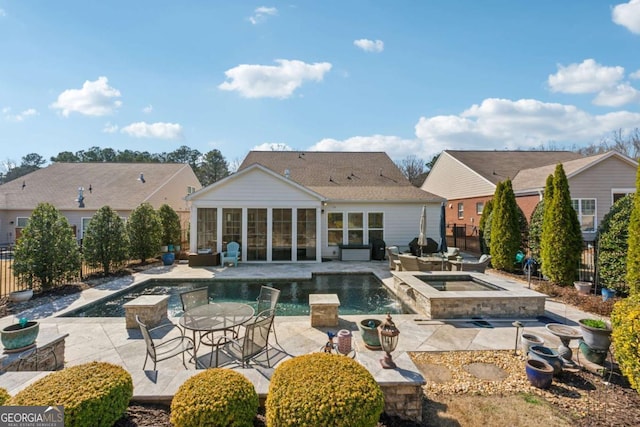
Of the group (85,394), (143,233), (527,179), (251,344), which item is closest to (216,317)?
(251,344)

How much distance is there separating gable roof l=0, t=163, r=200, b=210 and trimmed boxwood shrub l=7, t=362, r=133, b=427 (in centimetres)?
1941

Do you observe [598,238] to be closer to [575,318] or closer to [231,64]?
[575,318]

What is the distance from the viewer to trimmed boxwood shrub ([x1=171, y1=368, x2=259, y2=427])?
241 centimetres

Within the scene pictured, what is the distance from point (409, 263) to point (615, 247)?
18.7 feet

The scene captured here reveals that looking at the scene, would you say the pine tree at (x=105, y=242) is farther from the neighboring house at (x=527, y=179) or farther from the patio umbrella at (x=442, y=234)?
the neighboring house at (x=527, y=179)

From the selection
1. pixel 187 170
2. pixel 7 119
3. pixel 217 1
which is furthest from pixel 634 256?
pixel 187 170

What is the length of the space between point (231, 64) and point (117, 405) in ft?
42.3

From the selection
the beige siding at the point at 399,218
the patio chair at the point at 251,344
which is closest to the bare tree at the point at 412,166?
the beige siding at the point at 399,218

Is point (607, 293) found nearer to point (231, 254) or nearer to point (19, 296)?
point (231, 254)

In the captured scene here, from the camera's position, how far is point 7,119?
11273 mm

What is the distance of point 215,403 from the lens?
2.45 metres

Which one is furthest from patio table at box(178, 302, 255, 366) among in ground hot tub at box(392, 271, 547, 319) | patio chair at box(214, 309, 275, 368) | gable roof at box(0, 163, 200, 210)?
gable roof at box(0, 163, 200, 210)

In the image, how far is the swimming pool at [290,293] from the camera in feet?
24.9

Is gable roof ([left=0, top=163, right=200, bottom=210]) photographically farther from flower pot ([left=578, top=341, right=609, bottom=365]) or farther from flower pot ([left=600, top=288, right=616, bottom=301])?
flower pot ([left=600, top=288, right=616, bottom=301])
